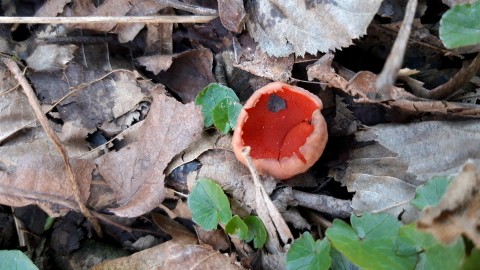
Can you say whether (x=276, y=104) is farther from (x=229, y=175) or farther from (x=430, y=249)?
(x=430, y=249)

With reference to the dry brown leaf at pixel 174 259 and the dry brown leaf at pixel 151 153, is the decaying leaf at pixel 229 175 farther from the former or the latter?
the dry brown leaf at pixel 174 259

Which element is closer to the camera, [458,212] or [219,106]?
[458,212]

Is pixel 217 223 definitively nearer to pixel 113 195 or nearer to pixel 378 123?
pixel 113 195

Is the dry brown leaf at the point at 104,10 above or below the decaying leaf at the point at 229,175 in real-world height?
above

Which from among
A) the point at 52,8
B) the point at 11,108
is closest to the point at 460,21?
the point at 52,8

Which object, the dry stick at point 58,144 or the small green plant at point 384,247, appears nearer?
the small green plant at point 384,247

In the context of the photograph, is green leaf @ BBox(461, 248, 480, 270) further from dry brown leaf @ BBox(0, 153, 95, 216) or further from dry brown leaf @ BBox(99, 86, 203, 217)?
dry brown leaf @ BBox(0, 153, 95, 216)

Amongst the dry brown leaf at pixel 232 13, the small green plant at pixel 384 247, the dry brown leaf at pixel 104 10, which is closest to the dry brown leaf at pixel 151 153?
the dry brown leaf at pixel 232 13
